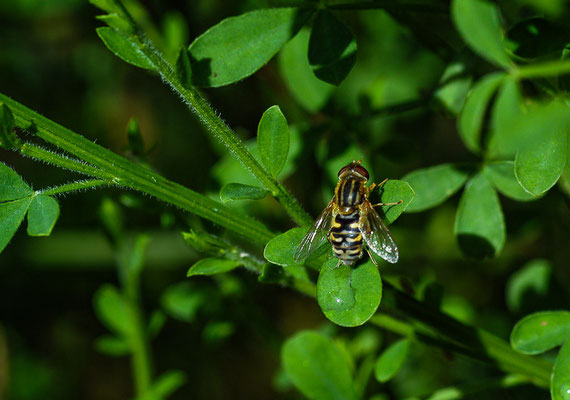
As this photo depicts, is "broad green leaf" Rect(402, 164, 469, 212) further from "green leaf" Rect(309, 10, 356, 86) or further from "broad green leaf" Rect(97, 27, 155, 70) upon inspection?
"broad green leaf" Rect(97, 27, 155, 70)

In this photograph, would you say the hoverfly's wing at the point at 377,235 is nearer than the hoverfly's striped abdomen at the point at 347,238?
No

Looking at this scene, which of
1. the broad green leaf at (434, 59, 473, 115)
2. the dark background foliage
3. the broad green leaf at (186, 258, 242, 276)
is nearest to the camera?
the broad green leaf at (186, 258, 242, 276)

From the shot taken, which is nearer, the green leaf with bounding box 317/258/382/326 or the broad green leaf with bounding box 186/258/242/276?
the green leaf with bounding box 317/258/382/326

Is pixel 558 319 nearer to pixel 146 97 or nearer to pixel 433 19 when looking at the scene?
pixel 433 19

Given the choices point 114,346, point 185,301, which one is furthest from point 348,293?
point 114,346

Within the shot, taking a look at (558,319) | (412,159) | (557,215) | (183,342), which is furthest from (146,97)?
(558,319)

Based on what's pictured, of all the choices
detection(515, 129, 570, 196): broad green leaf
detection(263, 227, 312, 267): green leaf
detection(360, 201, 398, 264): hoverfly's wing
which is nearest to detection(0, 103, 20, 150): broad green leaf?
detection(263, 227, 312, 267): green leaf

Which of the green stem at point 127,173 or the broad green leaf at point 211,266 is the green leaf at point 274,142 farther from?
the broad green leaf at point 211,266

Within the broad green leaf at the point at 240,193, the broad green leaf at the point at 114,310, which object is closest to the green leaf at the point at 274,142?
the broad green leaf at the point at 240,193
